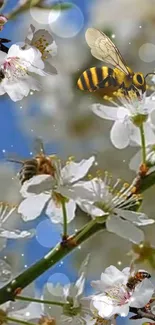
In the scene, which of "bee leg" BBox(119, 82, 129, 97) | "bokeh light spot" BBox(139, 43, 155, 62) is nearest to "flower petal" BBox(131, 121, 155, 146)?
"bee leg" BBox(119, 82, 129, 97)

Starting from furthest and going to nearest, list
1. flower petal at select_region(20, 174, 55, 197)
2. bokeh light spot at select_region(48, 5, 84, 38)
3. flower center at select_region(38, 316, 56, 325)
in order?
bokeh light spot at select_region(48, 5, 84, 38), flower center at select_region(38, 316, 56, 325), flower petal at select_region(20, 174, 55, 197)

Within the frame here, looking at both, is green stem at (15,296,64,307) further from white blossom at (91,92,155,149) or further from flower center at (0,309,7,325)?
white blossom at (91,92,155,149)

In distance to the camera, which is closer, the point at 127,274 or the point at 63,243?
the point at 63,243

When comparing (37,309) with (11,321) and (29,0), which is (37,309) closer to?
(11,321)

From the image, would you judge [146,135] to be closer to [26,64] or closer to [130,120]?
[130,120]

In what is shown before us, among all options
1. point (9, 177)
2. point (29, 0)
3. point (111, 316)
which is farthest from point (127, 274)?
point (29, 0)

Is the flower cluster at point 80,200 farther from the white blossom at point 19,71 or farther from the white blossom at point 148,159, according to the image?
the white blossom at point 19,71
